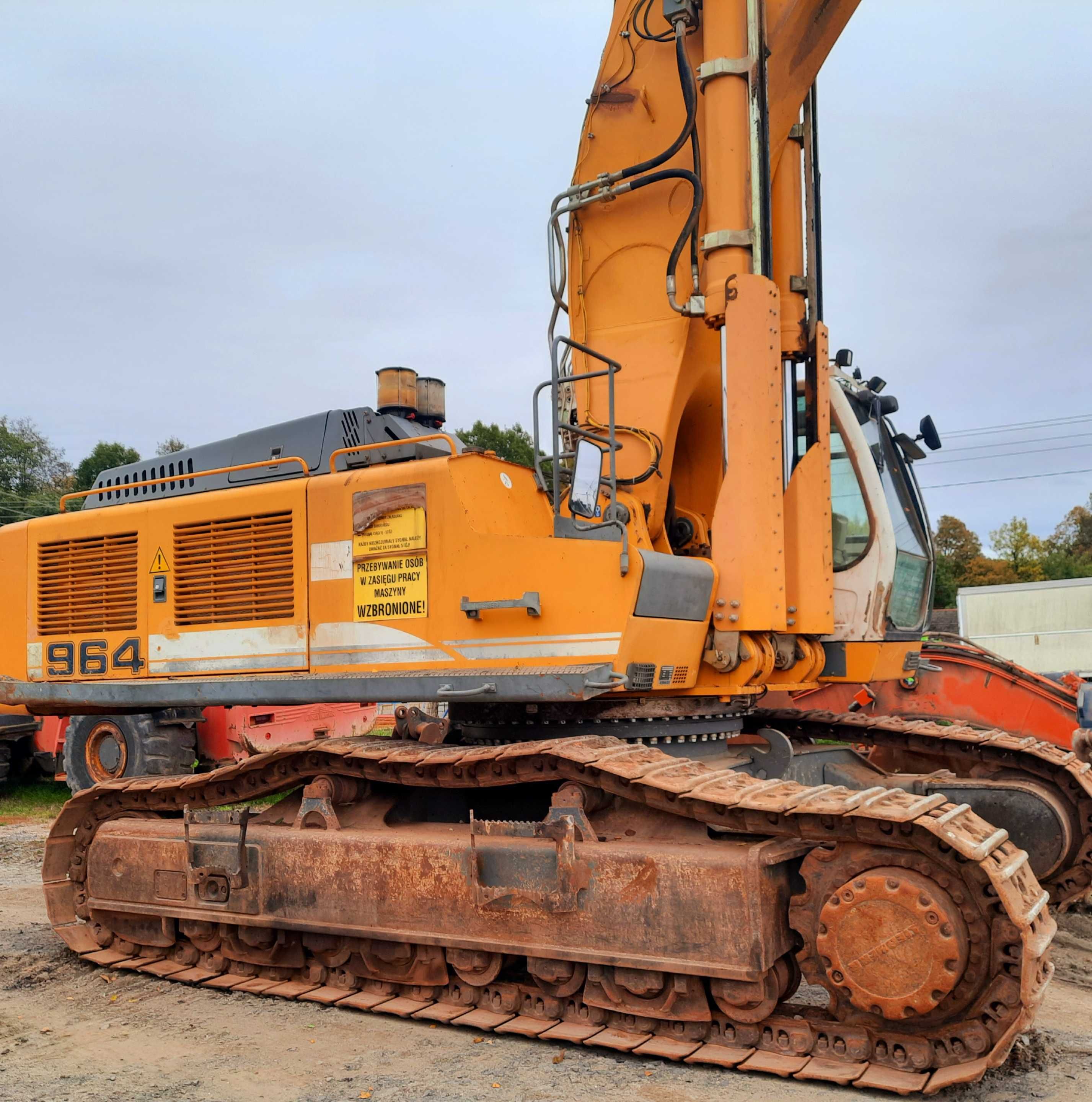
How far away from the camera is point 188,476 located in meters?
7.18

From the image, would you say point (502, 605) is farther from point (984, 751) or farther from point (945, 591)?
point (945, 591)

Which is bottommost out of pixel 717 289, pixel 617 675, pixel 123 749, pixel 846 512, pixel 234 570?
pixel 123 749

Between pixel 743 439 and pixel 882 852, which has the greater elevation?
pixel 743 439

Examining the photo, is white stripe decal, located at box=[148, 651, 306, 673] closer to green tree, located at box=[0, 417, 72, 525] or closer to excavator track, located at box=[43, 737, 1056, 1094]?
excavator track, located at box=[43, 737, 1056, 1094]

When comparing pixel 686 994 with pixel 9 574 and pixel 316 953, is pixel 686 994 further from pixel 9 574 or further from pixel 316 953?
pixel 9 574

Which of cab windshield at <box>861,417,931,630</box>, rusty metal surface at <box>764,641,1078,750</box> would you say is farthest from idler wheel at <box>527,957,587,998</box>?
rusty metal surface at <box>764,641,1078,750</box>

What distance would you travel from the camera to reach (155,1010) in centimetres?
555

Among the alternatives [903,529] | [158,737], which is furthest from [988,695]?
[158,737]

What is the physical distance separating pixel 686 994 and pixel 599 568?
6.21 ft

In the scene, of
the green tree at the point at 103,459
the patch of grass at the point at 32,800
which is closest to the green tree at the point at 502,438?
the green tree at the point at 103,459

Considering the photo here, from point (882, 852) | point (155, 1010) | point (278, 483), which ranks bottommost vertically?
point (155, 1010)

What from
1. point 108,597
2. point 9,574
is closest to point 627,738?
point 108,597

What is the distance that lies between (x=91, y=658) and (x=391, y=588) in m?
2.36

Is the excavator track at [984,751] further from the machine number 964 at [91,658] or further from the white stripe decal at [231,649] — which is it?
the machine number 964 at [91,658]
